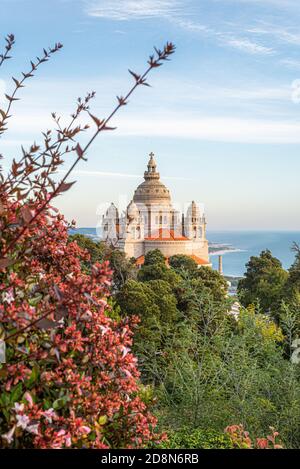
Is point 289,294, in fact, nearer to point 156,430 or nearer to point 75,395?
point 156,430

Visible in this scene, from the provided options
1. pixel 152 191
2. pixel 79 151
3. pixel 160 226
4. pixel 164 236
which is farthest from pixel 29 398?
pixel 152 191

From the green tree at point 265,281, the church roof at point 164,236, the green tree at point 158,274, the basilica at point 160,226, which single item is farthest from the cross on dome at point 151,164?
the green tree at point 158,274

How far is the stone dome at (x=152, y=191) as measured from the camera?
301ft

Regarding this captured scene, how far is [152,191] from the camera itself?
92.1 m

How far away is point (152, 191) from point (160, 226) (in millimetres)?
9358

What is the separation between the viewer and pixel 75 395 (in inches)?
119

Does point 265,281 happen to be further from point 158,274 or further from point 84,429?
point 84,429

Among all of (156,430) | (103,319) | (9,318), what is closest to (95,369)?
(103,319)

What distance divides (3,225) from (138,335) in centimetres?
1511

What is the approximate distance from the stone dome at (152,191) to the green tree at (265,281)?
53.7m

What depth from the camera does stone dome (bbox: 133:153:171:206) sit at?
91.7 metres

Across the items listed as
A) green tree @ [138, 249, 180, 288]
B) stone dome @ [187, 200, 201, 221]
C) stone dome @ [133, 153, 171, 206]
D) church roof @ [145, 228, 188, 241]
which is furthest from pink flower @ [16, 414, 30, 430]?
stone dome @ [133, 153, 171, 206]

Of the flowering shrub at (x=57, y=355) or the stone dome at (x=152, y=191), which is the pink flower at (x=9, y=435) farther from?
the stone dome at (x=152, y=191)

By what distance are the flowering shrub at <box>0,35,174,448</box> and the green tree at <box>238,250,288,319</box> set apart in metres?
24.1
